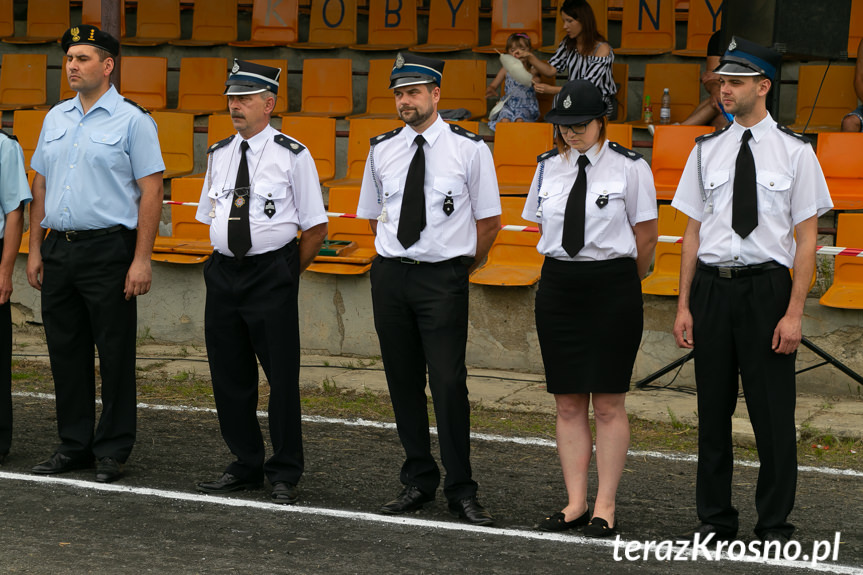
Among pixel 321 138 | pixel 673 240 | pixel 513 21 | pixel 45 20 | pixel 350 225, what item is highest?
pixel 513 21

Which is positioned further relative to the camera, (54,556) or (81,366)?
(81,366)

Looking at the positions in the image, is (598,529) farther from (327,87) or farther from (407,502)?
(327,87)

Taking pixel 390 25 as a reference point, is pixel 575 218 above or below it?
below

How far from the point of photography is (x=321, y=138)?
1050cm

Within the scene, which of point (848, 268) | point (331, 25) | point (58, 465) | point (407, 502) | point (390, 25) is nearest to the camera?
point (407, 502)

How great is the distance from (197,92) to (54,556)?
8.49m

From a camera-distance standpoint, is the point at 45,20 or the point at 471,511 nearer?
the point at 471,511

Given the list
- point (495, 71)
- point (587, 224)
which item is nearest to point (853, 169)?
point (495, 71)

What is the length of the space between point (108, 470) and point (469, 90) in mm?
6758

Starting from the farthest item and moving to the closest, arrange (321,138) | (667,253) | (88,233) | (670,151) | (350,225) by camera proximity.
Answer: (321,138)
(350,225)
(670,151)
(667,253)
(88,233)

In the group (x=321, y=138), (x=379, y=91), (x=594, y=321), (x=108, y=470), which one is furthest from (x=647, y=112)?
(x=108, y=470)

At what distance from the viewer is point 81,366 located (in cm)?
575

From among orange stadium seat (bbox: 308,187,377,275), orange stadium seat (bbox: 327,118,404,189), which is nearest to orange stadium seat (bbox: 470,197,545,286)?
orange stadium seat (bbox: 308,187,377,275)

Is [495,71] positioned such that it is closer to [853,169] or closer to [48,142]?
[853,169]
